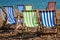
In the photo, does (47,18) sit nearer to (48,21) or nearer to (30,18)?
(48,21)

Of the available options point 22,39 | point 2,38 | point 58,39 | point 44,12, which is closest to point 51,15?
point 44,12

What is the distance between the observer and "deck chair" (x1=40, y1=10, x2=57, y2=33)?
629 centimetres

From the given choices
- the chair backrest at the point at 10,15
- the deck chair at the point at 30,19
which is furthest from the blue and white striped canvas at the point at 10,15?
the deck chair at the point at 30,19

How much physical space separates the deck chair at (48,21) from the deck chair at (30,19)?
23 centimetres

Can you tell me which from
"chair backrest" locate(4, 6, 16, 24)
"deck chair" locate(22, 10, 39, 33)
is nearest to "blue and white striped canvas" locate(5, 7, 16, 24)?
"chair backrest" locate(4, 6, 16, 24)

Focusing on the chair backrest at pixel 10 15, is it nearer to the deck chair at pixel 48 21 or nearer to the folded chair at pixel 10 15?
the folded chair at pixel 10 15

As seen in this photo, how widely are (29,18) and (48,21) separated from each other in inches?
24.0

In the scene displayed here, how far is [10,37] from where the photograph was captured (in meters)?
6.33

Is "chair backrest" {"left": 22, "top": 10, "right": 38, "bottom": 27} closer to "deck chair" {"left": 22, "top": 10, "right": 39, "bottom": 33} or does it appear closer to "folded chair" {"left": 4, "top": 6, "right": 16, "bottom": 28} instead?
"deck chair" {"left": 22, "top": 10, "right": 39, "bottom": 33}

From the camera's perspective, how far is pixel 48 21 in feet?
21.1

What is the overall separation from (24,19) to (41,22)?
1.80 feet

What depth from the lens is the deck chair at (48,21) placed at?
248 inches

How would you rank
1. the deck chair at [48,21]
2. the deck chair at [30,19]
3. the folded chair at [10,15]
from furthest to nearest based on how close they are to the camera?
the folded chair at [10,15]
the deck chair at [30,19]
the deck chair at [48,21]

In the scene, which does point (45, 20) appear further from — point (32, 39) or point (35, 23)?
point (32, 39)
